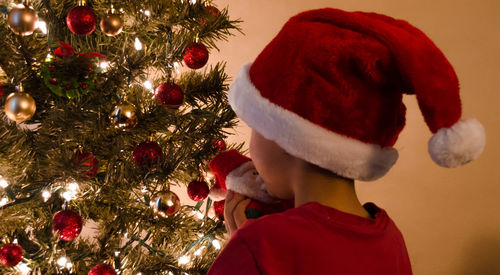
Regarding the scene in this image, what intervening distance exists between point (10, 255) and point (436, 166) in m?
1.47

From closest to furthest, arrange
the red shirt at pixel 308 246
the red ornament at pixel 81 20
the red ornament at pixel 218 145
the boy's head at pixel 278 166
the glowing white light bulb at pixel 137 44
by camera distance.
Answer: the red shirt at pixel 308 246
the boy's head at pixel 278 166
the red ornament at pixel 81 20
the glowing white light bulb at pixel 137 44
the red ornament at pixel 218 145

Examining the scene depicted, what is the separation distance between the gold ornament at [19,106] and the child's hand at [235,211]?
1.16 ft

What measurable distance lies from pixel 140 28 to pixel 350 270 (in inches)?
24.3

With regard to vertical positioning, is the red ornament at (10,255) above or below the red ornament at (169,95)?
below

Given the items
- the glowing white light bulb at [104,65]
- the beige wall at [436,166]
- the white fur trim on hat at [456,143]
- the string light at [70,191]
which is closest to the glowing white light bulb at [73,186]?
the string light at [70,191]

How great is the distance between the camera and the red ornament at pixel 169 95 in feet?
2.80

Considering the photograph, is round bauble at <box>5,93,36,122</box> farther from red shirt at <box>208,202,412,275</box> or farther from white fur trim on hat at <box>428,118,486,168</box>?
white fur trim on hat at <box>428,118,486,168</box>

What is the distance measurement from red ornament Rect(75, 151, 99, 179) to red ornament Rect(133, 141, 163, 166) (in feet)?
0.26

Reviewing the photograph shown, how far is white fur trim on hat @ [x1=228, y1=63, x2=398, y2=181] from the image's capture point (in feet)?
1.91

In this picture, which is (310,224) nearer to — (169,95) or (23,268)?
(169,95)

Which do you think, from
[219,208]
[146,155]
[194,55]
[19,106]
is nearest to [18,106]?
[19,106]

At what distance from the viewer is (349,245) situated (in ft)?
1.84

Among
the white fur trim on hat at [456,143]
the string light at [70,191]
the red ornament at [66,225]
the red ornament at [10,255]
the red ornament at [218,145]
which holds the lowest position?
the red ornament at [10,255]

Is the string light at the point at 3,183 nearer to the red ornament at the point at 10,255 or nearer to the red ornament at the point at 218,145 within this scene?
the red ornament at the point at 10,255
